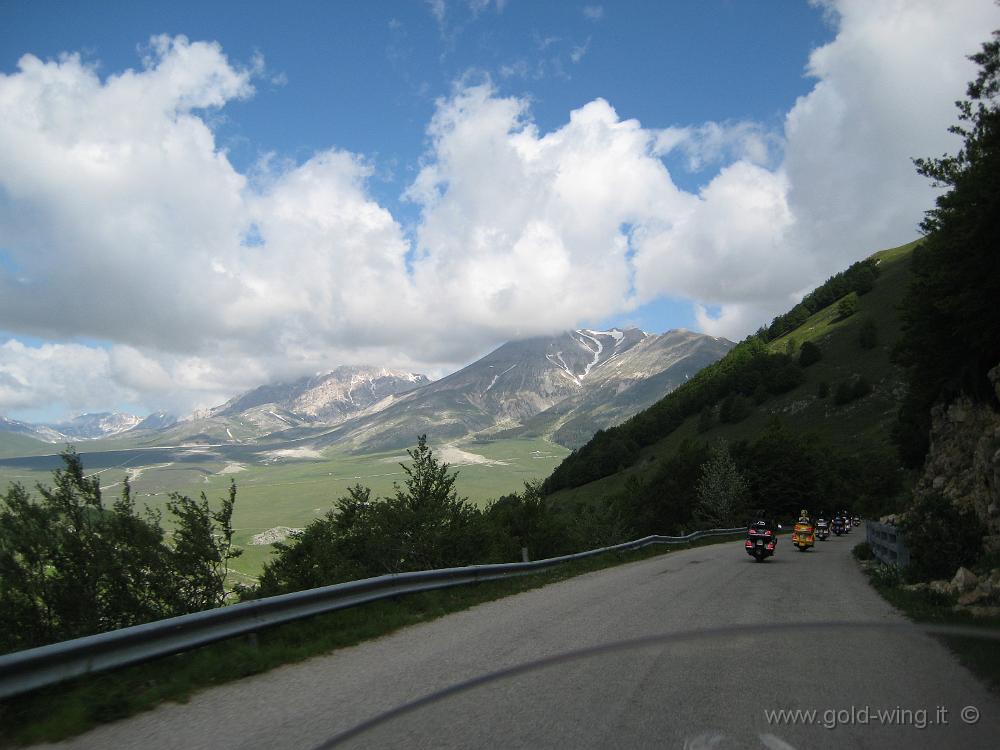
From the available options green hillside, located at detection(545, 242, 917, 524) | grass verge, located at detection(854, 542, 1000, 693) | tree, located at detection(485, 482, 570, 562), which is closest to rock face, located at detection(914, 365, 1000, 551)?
grass verge, located at detection(854, 542, 1000, 693)

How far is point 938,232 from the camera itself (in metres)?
25.7

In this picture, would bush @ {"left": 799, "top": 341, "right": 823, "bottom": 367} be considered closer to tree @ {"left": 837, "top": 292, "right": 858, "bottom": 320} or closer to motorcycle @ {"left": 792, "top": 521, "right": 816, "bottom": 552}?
tree @ {"left": 837, "top": 292, "right": 858, "bottom": 320}

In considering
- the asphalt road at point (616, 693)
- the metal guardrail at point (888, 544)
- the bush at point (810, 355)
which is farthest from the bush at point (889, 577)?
the bush at point (810, 355)

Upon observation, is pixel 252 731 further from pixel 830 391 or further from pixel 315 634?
pixel 830 391

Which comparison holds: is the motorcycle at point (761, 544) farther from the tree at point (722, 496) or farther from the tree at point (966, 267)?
the tree at point (722, 496)

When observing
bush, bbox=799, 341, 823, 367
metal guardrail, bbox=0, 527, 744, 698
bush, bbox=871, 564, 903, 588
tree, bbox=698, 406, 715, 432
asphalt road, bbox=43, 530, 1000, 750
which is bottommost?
bush, bbox=871, 564, 903, 588

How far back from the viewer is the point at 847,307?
17038 cm

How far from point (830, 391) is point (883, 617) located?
138026mm

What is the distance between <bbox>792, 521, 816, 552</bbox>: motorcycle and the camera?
28.2 m

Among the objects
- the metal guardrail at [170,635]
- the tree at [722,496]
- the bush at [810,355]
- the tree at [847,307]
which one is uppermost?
the tree at [847,307]

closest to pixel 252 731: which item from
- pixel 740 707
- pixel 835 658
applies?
pixel 740 707

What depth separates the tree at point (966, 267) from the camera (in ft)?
54.5

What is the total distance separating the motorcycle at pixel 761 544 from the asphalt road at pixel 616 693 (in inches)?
511

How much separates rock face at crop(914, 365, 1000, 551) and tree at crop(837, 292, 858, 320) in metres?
156
